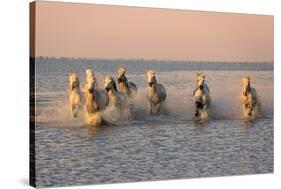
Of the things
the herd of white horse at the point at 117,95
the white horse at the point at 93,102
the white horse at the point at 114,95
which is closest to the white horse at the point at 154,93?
the herd of white horse at the point at 117,95

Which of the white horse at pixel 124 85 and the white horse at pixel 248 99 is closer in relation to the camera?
the white horse at pixel 124 85

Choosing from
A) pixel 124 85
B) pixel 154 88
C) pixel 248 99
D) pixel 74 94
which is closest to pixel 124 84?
pixel 124 85

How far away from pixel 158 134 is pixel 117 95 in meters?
0.71

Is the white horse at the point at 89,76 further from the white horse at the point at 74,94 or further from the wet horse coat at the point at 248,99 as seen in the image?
the wet horse coat at the point at 248,99

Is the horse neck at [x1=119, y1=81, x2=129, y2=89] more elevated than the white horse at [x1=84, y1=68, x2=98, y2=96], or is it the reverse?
the white horse at [x1=84, y1=68, x2=98, y2=96]

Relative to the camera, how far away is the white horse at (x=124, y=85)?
9000mm

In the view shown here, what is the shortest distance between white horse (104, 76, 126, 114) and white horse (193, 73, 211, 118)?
1028mm

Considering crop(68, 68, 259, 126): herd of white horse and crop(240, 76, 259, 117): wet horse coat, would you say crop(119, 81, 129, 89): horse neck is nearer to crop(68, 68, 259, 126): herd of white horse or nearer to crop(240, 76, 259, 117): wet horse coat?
crop(68, 68, 259, 126): herd of white horse

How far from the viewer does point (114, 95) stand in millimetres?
8969

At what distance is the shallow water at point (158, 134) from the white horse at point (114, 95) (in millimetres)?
110

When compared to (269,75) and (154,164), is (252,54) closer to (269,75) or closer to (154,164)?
(269,75)

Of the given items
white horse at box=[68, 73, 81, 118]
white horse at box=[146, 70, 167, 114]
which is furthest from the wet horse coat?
white horse at box=[68, 73, 81, 118]

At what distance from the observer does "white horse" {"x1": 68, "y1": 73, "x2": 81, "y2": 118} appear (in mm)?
8648

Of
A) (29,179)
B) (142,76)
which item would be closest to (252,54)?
(142,76)
